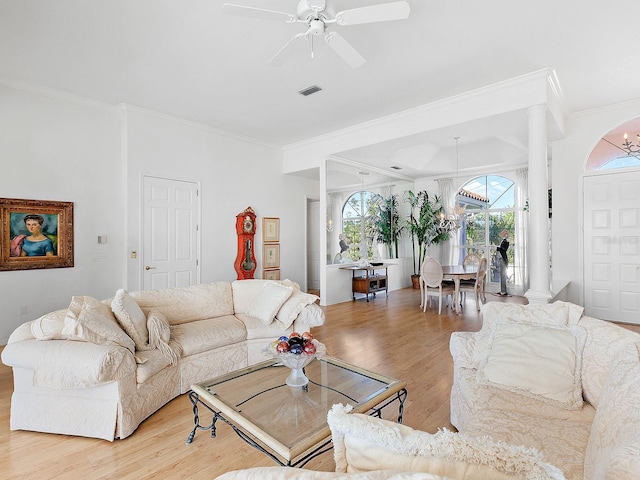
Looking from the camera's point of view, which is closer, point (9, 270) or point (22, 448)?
point (22, 448)

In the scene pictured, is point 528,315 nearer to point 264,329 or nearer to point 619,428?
point 619,428

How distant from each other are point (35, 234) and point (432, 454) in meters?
5.30

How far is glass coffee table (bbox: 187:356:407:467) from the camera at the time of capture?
155 centimetres

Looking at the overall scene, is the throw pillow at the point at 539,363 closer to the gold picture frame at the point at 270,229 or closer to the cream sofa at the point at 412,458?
the cream sofa at the point at 412,458

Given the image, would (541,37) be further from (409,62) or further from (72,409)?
(72,409)

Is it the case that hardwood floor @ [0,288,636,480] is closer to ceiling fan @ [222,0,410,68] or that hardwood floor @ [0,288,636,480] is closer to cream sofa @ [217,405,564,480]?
cream sofa @ [217,405,564,480]

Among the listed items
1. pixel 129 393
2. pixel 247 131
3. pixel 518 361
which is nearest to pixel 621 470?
pixel 518 361

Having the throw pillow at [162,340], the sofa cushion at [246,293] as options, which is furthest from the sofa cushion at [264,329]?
the throw pillow at [162,340]

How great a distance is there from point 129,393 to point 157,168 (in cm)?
391

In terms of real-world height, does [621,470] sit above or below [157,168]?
below

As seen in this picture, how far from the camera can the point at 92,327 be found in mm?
2277

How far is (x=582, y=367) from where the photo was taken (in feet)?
5.85

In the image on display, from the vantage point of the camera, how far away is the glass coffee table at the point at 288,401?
1.55 metres

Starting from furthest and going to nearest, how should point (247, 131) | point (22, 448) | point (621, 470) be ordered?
point (247, 131) < point (22, 448) < point (621, 470)
